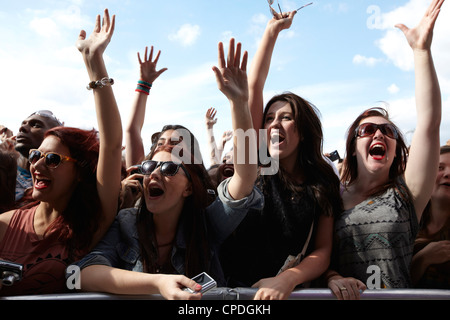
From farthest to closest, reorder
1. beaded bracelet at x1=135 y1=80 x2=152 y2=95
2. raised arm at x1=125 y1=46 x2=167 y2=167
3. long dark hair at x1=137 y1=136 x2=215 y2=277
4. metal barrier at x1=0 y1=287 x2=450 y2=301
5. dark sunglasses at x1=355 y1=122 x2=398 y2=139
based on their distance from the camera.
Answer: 1. beaded bracelet at x1=135 y1=80 x2=152 y2=95
2. raised arm at x1=125 y1=46 x2=167 y2=167
3. dark sunglasses at x1=355 y1=122 x2=398 y2=139
4. long dark hair at x1=137 y1=136 x2=215 y2=277
5. metal barrier at x1=0 y1=287 x2=450 y2=301

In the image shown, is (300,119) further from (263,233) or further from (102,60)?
(102,60)

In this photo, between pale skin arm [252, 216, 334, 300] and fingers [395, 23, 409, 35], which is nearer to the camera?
pale skin arm [252, 216, 334, 300]

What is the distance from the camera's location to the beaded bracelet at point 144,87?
12.3ft

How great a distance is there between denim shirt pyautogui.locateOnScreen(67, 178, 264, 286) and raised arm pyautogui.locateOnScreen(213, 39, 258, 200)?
8 cm

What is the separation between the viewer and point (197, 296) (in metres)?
1.58

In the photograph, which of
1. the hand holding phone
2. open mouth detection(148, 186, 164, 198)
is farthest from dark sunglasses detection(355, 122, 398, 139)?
the hand holding phone

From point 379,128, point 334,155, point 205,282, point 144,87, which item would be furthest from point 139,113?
point 334,155

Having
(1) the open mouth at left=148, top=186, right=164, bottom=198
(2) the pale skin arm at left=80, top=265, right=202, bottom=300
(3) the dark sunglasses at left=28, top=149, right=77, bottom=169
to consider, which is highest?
(3) the dark sunglasses at left=28, top=149, right=77, bottom=169

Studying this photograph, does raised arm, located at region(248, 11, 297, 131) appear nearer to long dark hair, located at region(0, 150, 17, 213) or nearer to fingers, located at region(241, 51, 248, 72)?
fingers, located at region(241, 51, 248, 72)

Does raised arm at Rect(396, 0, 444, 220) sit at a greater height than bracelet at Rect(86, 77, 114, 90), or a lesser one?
lesser

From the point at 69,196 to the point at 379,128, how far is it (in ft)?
7.13

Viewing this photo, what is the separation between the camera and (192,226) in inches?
87.4

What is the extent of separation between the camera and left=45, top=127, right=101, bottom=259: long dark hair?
2.15 meters

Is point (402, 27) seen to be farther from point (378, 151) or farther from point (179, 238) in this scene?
point (179, 238)
